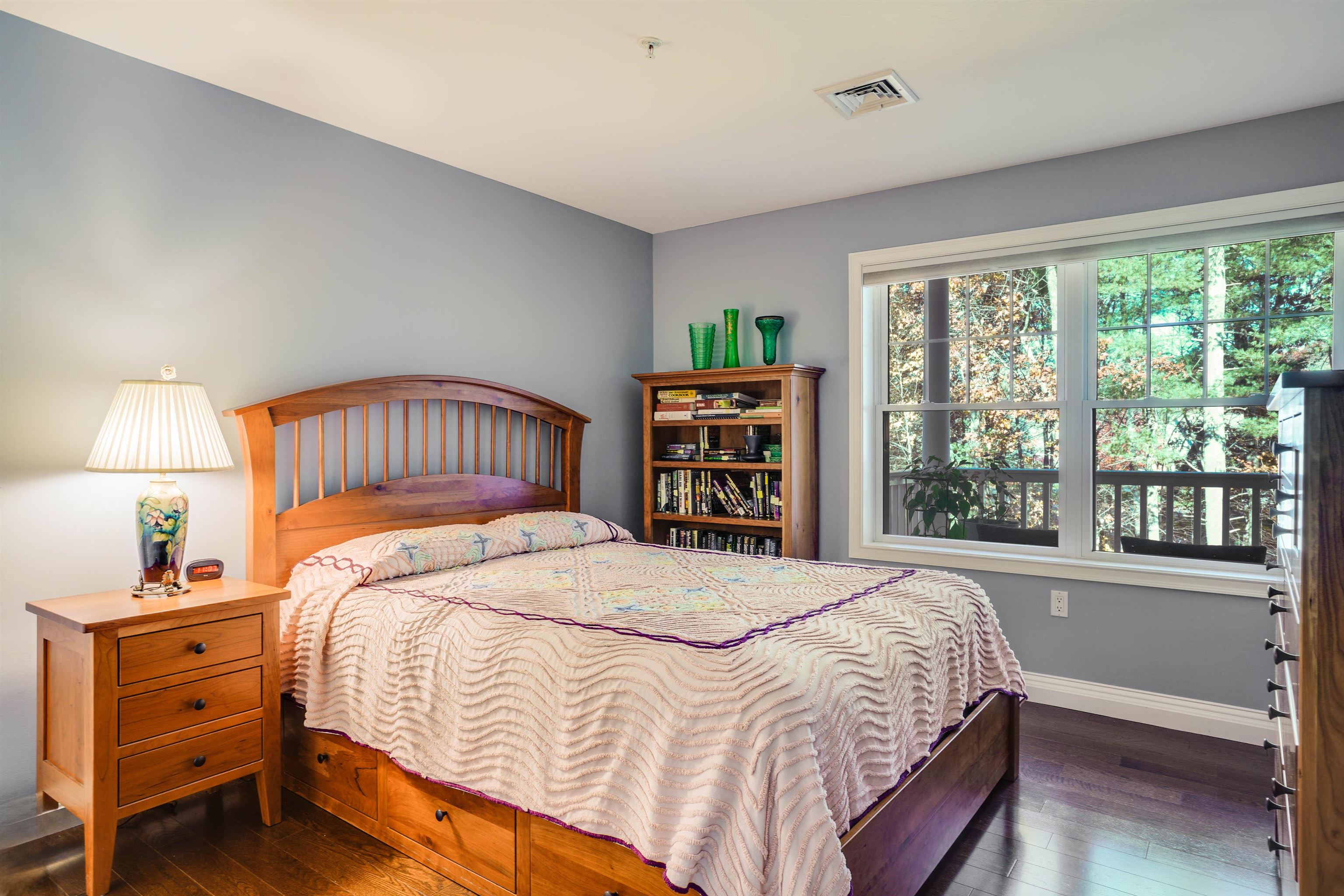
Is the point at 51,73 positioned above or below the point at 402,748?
above

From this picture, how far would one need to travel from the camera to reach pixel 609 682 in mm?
1622

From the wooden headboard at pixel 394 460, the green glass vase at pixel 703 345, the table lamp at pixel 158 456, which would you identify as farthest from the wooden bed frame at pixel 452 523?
the green glass vase at pixel 703 345

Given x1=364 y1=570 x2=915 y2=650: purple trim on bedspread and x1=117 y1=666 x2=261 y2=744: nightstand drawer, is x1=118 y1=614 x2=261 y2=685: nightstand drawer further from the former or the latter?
x1=364 y1=570 x2=915 y2=650: purple trim on bedspread

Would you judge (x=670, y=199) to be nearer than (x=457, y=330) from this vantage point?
No

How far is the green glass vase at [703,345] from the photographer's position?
412cm

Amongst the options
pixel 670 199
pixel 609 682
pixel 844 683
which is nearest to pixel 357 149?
pixel 670 199

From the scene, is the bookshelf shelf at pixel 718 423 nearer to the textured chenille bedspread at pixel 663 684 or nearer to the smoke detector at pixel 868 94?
the textured chenille bedspread at pixel 663 684

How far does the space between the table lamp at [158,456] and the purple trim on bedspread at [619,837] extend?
1.84ft

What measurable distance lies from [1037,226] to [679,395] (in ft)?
6.30

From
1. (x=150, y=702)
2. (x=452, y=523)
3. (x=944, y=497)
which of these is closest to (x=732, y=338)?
(x=944, y=497)

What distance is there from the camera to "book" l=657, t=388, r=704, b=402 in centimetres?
412

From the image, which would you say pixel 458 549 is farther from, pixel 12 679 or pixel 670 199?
pixel 670 199

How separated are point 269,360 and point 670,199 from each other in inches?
83.0

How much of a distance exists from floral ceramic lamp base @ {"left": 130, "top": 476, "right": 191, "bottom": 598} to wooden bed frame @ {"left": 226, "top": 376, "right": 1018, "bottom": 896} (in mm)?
389
